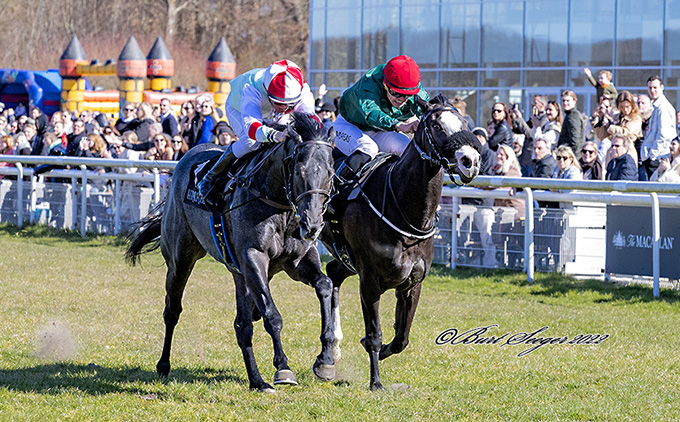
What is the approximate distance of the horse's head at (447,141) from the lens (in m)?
5.51

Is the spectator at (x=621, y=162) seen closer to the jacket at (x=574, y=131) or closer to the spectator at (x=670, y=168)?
the spectator at (x=670, y=168)

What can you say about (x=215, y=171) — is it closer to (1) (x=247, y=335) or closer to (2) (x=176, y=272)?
(2) (x=176, y=272)

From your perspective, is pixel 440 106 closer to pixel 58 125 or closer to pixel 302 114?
pixel 302 114

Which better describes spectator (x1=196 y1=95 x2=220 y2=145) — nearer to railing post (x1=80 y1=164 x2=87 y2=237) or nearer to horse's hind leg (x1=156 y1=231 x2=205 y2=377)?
railing post (x1=80 y1=164 x2=87 y2=237)

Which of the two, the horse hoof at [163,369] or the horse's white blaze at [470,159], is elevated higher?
the horse's white blaze at [470,159]

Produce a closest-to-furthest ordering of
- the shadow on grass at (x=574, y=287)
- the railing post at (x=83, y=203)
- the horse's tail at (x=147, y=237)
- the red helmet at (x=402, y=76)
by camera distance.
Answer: the red helmet at (x=402, y=76)
the horse's tail at (x=147, y=237)
the shadow on grass at (x=574, y=287)
the railing post at (x=83, y=203)

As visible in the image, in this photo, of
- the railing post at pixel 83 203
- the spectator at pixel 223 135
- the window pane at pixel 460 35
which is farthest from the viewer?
the window pane at pixel 460 35

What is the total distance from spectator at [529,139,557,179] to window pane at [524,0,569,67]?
14321 millimetres

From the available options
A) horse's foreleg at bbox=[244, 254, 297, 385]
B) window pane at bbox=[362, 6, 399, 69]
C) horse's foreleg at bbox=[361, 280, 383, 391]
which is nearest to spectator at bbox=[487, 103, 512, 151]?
horse's foreleg at bbox=[361, 280, 383, 391]

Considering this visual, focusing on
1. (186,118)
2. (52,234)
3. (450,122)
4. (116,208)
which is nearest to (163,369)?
(450,122)

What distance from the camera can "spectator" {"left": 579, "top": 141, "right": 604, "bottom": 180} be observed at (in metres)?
11.2

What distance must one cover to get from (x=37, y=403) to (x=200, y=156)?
237cm

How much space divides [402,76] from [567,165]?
512cm

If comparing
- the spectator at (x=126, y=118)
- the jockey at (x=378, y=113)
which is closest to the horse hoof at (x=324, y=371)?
the jockey at (x=378, y=113)
